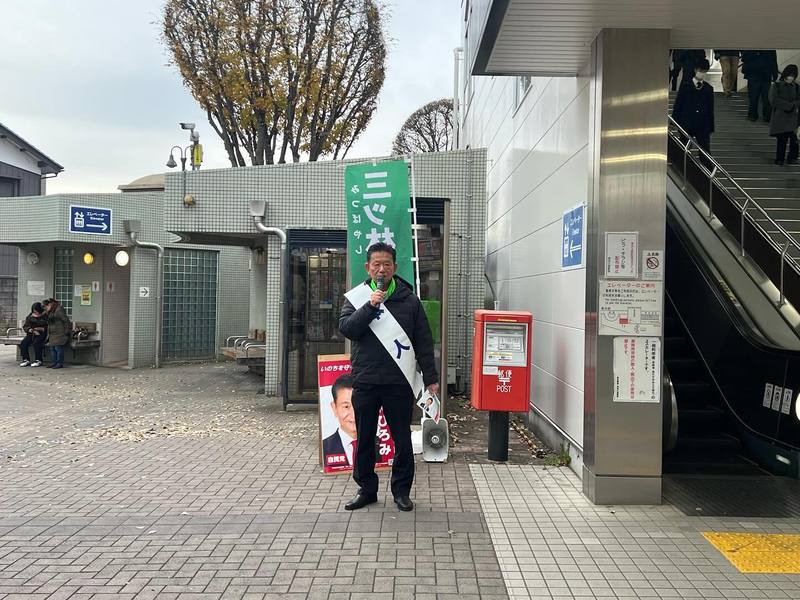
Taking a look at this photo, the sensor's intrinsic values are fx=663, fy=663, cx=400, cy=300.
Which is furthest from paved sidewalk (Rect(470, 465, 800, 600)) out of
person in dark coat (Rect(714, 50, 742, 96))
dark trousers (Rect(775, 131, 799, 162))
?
person in dark coat (Rect(714, 50, 742, 96))

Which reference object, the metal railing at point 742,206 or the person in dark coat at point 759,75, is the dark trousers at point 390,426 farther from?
the person in dark coat at point 759,75

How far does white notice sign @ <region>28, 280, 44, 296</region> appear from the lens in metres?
15.8

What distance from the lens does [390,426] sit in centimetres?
495

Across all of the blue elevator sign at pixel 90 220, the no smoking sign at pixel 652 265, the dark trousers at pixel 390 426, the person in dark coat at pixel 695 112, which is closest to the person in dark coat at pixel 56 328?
the blue elevator sign at pixel 90 220

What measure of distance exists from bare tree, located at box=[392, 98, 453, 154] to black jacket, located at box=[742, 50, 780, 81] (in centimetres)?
2446

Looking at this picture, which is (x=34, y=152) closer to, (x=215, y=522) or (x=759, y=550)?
(x=215, y=522)

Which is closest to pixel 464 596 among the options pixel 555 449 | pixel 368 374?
pixel 368 374

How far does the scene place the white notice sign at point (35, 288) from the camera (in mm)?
15789

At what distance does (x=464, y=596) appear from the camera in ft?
11.7

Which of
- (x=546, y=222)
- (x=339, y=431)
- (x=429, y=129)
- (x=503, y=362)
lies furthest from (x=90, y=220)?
(x=429, y=129)

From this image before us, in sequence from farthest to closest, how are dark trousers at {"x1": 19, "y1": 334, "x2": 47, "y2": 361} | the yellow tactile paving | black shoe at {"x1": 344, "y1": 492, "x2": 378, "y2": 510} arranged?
dark trousers at {"x1": 19, "y1": 334, "x2": 47, "y2": 361} < black shoe at {"x1": 344, "y1": 492, "x2": 378, "y2": 510} < the yellow tactile paving

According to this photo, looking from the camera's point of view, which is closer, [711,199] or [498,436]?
[498,436]

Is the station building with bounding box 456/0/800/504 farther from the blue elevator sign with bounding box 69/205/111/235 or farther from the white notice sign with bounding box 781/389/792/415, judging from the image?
the blue elevator sign with bounding box 69/205/111/235

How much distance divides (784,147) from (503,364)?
7.10 m
